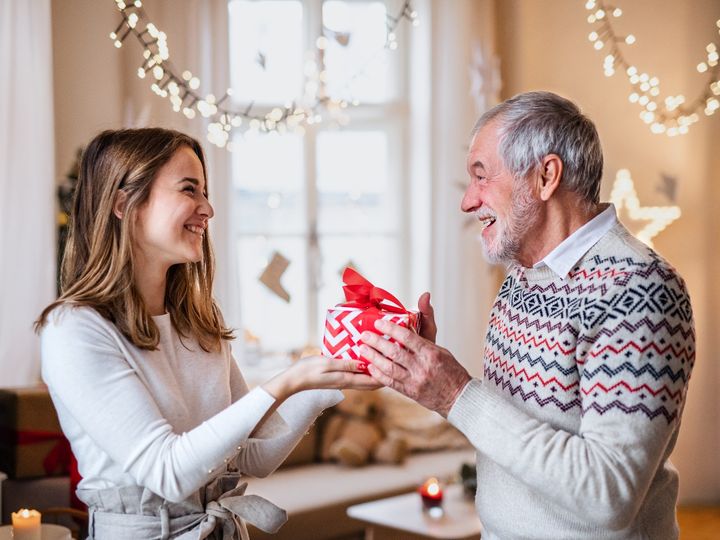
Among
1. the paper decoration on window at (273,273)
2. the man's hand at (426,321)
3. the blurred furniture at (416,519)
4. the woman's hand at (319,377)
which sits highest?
the paper decoration on window at (273,273)

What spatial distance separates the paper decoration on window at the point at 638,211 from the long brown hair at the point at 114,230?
12.6 feet

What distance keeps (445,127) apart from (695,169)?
1.47 meters

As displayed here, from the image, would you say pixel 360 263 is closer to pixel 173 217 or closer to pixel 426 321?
pixel 426 321

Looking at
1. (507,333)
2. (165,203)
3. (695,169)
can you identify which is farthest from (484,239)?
(695,169)

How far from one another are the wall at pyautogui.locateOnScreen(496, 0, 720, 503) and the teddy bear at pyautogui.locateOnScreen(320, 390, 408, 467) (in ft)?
5.79

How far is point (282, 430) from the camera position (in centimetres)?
182

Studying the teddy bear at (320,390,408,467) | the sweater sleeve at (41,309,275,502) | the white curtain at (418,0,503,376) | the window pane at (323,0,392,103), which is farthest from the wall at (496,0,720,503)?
the sweater sleeve at (41,309,275,502)

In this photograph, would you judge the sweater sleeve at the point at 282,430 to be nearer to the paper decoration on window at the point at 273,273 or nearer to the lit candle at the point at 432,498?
the paper decoration on window at the point at 273,273

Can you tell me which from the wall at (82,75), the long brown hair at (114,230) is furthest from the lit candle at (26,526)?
the wall at (82,75)

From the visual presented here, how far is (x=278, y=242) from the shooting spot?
520 centimetres

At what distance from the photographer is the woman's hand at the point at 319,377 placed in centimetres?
155

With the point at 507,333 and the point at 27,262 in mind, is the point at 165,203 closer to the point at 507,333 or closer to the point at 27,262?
the point at 507,333

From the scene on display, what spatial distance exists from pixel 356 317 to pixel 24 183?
10.0ft

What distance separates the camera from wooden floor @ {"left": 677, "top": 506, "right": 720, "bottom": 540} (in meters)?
4.59
